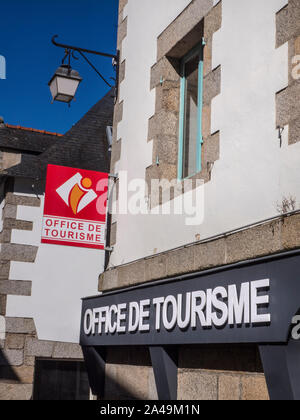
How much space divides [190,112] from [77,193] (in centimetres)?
197

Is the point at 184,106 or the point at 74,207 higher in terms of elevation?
the point at 184,106

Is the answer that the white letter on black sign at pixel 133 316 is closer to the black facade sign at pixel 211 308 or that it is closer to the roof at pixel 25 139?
the black facade sign at pixel 211 308

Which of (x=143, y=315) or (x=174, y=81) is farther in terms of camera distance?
(x=174, y=81)

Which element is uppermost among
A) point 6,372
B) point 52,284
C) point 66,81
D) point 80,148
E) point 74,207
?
point 80,148

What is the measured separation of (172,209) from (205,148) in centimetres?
68

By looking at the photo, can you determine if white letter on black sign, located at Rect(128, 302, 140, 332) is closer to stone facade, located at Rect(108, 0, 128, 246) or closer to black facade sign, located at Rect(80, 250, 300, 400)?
black facade sign, located at Rect(80, 250, 300, 400)

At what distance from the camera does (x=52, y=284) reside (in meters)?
10.6

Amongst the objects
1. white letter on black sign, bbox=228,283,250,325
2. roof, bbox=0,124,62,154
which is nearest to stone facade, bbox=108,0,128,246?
white letter on black sign, bbox=228,283,250,325

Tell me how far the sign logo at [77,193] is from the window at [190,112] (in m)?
1.77

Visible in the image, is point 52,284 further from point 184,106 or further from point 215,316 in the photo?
point 215,316

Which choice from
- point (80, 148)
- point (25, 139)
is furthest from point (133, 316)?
point (25, 139)

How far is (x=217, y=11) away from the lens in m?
5.23
